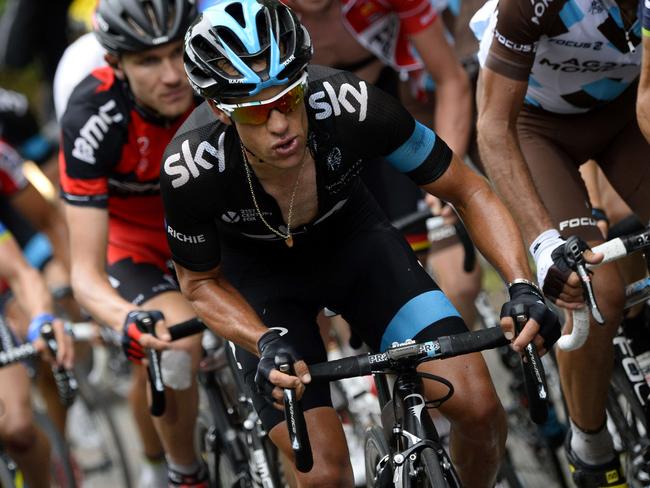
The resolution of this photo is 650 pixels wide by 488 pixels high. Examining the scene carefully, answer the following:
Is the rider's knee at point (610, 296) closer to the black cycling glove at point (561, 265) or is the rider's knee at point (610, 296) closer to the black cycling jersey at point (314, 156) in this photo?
the black cycling glove at point (561, 265)

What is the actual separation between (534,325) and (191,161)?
4.46 feet

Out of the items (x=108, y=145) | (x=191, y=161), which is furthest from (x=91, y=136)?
(x=191, y=161)

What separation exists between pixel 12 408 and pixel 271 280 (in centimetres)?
246

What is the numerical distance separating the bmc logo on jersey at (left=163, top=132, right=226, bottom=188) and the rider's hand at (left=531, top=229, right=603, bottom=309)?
115cm

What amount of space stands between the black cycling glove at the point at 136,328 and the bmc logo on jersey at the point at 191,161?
0.79 m

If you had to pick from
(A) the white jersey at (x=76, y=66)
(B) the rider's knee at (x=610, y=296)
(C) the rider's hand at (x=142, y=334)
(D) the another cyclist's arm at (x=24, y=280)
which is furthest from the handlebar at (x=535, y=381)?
(A) the white jersey at (x=76, y=66)

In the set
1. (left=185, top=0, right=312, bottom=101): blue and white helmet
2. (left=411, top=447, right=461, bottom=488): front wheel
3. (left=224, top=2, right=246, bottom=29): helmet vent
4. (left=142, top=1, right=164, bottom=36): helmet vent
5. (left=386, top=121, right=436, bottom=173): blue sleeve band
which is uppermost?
(left=224, top=2, right=246, bottom=29): helmet vent

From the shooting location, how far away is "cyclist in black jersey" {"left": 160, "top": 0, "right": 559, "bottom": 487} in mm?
4625

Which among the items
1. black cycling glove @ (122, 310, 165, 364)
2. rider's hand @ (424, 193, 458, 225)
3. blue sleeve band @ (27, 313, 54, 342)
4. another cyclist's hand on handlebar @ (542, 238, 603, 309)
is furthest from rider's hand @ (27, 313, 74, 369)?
another cyclist's hand on handlebar @ (542, 238, 603, 309)

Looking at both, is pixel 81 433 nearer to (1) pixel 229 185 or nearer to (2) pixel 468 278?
(2) pixel 468 278

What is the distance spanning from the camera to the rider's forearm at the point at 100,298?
582 cm

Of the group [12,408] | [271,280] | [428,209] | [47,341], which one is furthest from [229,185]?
[12,408]

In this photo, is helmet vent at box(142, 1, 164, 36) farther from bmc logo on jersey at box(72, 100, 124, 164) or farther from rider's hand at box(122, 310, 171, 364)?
rider's hand at box(122, 310, 171, 364)

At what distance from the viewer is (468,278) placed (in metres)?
7.02
